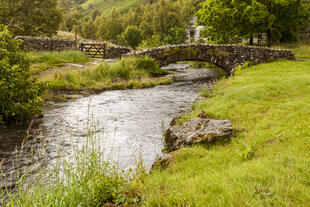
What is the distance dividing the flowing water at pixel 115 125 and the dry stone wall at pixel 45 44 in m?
16.8

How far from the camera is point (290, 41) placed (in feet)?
109

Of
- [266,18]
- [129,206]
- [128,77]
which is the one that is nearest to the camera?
[129,206]

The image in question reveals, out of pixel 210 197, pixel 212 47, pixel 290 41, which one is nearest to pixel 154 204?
pixel 210 197

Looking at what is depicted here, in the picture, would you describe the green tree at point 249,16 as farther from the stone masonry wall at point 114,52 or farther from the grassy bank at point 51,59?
the grassy bank at point 51,59

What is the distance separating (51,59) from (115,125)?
1593cm

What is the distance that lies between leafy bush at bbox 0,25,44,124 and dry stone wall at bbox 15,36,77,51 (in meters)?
18.7

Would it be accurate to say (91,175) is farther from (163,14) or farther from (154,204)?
(163,14)

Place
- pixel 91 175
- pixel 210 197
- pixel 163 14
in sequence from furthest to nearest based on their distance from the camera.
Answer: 1. pixel 163 14
2. pixel 91 175
3. pixel 210 197

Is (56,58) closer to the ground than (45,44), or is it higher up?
closer to the ground

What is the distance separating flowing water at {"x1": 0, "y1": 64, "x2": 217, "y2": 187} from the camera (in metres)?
7.23

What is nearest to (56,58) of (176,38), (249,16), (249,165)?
(249,16)

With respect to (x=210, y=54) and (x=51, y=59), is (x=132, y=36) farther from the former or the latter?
(x=210, y=54)

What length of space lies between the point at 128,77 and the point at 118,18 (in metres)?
88.4

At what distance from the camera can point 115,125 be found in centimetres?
1068
